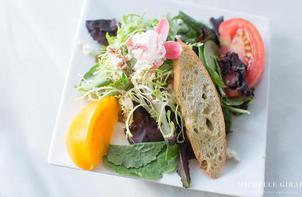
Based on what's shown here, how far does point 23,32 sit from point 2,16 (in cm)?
9

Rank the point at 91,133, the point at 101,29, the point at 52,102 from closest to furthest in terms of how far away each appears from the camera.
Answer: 1. the point at 91,133
2. the point at 101,29
3. the point at 52,102

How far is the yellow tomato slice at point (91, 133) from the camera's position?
4.14 ft

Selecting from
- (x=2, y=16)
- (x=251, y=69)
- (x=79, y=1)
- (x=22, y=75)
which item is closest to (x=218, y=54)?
(x=251, y=69)

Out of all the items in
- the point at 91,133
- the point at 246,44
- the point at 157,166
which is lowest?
the point at 157,166

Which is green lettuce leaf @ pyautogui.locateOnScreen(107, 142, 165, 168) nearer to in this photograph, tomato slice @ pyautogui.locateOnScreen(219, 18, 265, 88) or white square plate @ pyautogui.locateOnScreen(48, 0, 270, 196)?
white square plate @ pyautogui.locateOnScreen(48, 0, 270, 196)

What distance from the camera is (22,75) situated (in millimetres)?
1571

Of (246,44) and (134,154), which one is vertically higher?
(246,44)

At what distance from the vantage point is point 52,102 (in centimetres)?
154

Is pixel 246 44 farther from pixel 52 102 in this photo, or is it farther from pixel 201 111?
pixel 52 102

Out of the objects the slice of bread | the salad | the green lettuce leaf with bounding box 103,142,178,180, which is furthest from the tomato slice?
the green lettuce leaf with bounding box 103,142,178,180

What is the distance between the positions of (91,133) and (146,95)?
20cm

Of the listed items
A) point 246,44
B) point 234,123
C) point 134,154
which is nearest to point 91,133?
point 134,154

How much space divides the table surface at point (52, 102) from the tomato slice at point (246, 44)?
227mm

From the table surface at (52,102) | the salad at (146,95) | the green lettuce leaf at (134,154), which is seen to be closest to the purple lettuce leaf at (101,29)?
the salad at (146,95)
